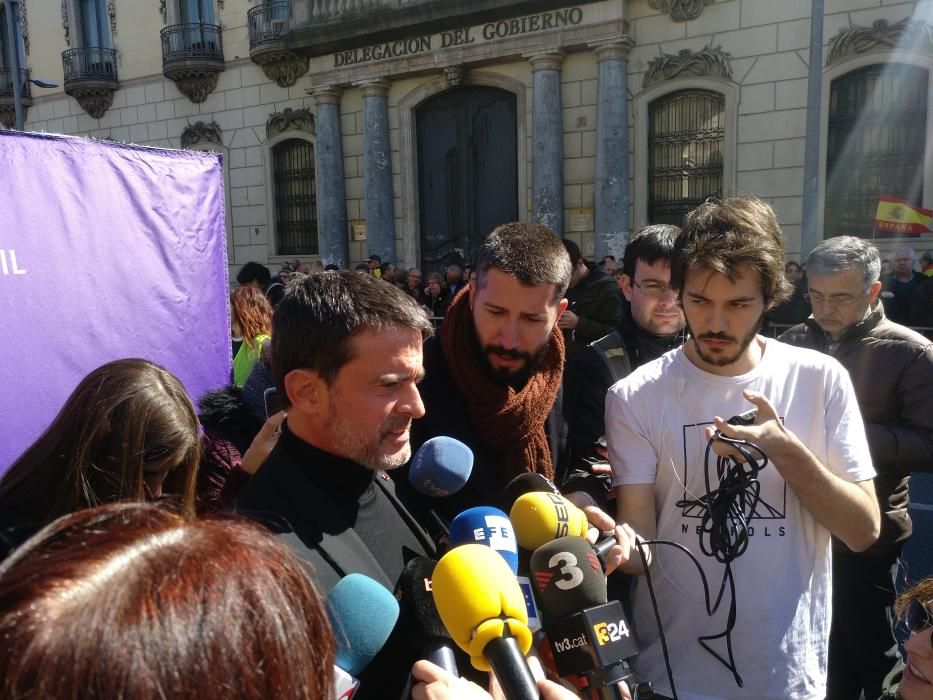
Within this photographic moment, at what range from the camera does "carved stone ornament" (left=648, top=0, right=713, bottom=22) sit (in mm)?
10977

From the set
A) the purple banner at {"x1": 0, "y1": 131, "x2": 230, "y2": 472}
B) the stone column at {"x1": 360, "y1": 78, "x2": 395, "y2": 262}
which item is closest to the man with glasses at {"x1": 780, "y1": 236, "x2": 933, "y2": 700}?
the purple banner at {"x1": 0, "y1": 131, "x2": 230, "y2": 472}

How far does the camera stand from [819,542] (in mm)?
1822

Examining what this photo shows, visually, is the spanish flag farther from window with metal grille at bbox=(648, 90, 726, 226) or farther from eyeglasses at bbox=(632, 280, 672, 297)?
eyeglasses at bbox=(632, 280, 672, 297)

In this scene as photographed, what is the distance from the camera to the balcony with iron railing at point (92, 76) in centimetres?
1761

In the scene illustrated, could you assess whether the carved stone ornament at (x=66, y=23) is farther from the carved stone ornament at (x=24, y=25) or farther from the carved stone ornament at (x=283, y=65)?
the carved stone ornament at (x=283, y=65)

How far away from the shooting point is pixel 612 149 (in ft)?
38.3

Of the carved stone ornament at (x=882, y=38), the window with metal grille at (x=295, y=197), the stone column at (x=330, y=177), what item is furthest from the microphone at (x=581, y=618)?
the window with metal grille at (x=295, y=197)

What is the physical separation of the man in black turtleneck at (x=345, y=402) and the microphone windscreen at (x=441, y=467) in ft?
0.46

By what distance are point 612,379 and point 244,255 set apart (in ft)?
50.5

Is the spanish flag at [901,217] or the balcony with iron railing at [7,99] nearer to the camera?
the spanish flag at [901,217]

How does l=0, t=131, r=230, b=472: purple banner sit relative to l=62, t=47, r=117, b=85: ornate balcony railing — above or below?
below

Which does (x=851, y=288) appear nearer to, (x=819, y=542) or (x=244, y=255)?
(x=819, y=542)

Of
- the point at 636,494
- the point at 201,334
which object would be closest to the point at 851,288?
the point at 636,494

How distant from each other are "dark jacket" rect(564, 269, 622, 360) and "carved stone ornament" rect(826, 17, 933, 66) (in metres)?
7.61
